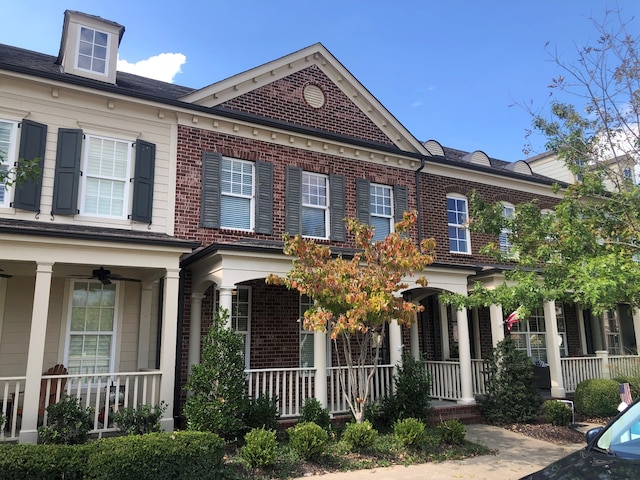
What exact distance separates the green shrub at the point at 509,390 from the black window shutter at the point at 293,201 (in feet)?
17.7

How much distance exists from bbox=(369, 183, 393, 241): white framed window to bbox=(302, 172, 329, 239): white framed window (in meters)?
1.37

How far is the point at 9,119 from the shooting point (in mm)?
9234

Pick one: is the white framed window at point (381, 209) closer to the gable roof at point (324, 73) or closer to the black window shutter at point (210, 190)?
the gable roof at point (324, 73)

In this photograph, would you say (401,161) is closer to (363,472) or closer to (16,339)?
(363,472)

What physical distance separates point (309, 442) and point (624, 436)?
4584 mm

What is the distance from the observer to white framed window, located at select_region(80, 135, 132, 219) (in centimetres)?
971

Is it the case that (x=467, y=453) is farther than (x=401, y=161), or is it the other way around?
(x=401, y=161)

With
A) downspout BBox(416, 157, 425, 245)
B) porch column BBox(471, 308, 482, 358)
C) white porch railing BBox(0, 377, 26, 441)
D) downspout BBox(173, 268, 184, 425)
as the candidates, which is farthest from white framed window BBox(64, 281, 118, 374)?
porch column BBox(471, 308, 482, 358)

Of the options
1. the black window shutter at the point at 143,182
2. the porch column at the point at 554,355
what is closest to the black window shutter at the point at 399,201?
the porch column at the point at 554,355

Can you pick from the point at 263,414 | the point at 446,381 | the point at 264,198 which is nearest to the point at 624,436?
the point at 263,414

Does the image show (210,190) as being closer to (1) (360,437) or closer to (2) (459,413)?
(1) (360,437)

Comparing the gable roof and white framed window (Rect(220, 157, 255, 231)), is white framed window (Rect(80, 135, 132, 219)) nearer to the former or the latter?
the gable roof

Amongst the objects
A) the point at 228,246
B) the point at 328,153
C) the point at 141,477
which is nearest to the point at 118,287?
the point at 228,246

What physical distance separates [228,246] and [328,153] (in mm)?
4677
